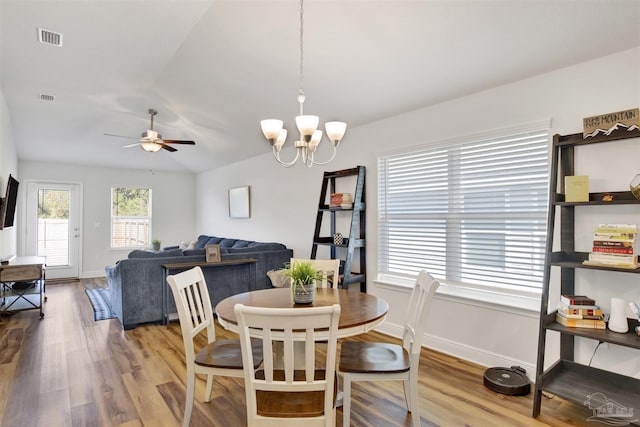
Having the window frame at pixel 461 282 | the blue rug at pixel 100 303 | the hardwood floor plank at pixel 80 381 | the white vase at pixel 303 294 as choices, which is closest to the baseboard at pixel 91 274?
the blue rug at pixel 100 303

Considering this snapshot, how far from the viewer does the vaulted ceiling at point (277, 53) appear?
7.93 feet

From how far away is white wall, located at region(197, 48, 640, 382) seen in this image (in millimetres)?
2424

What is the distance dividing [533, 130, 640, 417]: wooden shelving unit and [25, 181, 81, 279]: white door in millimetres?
8387

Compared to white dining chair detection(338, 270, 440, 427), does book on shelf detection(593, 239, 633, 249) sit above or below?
above

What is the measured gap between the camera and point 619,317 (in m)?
2.22

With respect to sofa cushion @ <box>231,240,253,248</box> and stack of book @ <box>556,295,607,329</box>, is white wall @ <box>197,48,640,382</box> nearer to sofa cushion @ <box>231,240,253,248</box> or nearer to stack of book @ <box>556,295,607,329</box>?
stack of book @ <box>556,295,607,329</box>

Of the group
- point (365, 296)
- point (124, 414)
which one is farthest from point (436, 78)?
point (124, 414)

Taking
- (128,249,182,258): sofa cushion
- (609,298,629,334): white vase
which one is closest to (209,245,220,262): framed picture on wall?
(128,249,182,258): sofa cushion

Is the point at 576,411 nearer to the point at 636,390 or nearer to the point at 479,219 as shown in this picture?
the point at 636,390

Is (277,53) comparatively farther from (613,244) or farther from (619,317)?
(619,317)

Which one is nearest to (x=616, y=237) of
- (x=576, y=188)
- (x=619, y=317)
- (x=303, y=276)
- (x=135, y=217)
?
(x=576, y=188)

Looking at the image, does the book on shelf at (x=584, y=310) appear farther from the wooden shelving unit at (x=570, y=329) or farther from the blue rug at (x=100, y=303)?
the blue rug at (x=100, y=303)

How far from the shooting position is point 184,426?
2.10 metres

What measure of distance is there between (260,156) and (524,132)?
170 inches
